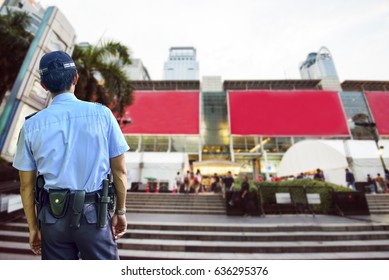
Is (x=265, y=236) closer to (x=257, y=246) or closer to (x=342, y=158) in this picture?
(x=257, y=246)

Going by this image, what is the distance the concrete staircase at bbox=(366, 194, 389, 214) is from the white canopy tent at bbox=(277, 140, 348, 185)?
2.13 metres

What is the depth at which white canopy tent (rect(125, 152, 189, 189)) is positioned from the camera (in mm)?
16844

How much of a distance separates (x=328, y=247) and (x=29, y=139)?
18.9 ft

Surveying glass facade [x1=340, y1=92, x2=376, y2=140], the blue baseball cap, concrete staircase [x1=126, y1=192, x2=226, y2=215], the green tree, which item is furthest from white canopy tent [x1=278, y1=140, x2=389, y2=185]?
the green tree

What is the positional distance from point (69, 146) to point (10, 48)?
12465mm

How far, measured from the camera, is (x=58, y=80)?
1.20 meters

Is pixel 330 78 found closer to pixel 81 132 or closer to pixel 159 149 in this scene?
pixel 159 149

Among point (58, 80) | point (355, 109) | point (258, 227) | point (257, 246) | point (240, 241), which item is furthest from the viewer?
point (355, 109)

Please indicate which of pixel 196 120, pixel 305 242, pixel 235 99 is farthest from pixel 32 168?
pixel 235 99

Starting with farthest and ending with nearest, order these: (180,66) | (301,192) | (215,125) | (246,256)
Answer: (180,66), (215,125), (301,192), (246,256)

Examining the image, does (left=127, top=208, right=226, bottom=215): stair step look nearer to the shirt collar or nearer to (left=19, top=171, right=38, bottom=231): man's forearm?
(left=19, top=171, right=38, bottom=231): man's forearm

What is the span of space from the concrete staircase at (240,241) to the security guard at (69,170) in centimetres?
346

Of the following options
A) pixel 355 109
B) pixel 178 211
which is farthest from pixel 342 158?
pixel 355 109

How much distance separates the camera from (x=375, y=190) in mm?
13086
